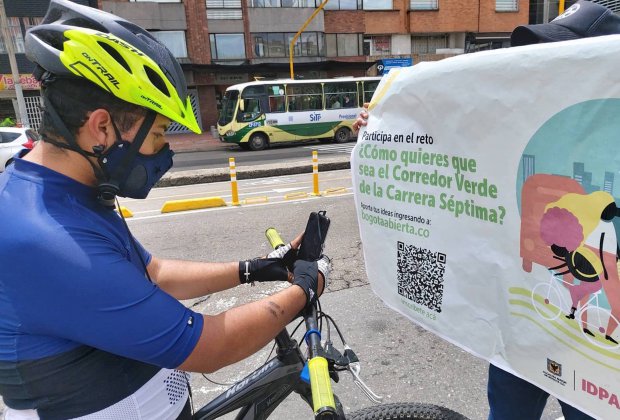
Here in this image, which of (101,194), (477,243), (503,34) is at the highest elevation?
(503,34)

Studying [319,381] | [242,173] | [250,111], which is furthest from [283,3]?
[319,381]

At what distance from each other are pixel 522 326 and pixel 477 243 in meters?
0.29

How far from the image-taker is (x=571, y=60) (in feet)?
3.69

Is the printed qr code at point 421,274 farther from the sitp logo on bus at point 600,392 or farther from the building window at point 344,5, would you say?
the building window at point 344,5

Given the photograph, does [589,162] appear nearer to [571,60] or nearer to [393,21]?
[571,60]

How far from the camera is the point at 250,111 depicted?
20531mm

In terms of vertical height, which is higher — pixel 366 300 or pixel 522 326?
pixel 522 326

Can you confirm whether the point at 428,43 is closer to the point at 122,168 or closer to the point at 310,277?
the point at 310,277

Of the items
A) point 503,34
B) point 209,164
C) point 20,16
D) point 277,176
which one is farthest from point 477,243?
point 503,34

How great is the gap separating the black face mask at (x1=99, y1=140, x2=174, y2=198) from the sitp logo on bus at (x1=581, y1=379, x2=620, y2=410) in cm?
139

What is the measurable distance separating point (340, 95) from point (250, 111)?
455cm

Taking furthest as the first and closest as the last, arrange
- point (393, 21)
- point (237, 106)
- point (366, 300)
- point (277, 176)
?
point (393, 21)
point (237, 106)
point (277, 176)
point (366, 300)

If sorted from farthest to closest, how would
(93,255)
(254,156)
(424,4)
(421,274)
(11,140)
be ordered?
(424,4) < (254,156) < (11,140) < (421,274) < (93,255)

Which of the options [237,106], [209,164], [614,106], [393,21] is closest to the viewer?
[614,106]
